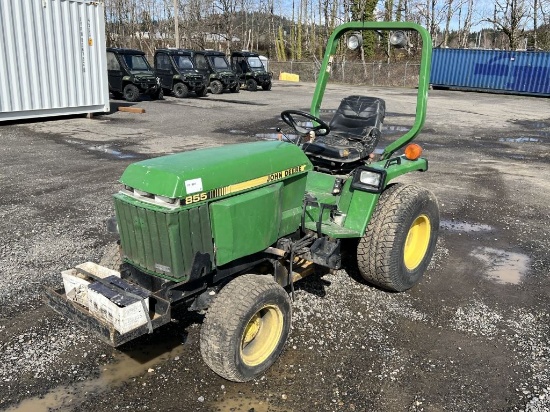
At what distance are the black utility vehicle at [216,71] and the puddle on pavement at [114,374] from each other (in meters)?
18.4

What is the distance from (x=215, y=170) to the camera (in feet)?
8.84

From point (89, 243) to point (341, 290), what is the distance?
249 cm

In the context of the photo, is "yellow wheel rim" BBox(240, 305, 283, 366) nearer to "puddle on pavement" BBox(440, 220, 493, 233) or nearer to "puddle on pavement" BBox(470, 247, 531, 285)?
"puddle on pavement" BBox(470, 247, 531, 285)

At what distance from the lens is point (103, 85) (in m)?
13.4

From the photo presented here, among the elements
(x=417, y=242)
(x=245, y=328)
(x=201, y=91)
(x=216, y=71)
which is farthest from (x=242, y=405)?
(x=216, y=71)

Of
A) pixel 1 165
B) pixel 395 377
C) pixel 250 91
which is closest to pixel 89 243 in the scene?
pixel 395 377

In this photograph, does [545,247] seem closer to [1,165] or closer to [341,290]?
[341,290]

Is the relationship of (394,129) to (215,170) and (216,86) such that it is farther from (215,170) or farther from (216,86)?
(215,170)

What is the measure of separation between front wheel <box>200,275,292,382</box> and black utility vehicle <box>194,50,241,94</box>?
61.0 feet

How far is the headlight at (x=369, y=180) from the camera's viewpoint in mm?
3584

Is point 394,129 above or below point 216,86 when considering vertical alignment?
below

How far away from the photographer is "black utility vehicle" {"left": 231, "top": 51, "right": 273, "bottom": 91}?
913 inches

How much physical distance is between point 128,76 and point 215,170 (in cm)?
1599

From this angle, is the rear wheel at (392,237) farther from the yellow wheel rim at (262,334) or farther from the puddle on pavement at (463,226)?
the puddle on pavement at (463,226)
